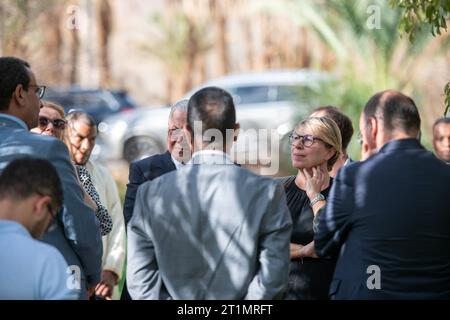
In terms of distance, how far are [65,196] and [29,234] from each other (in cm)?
92

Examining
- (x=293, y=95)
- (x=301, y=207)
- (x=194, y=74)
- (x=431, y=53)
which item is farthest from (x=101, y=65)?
(x=301, y=207)

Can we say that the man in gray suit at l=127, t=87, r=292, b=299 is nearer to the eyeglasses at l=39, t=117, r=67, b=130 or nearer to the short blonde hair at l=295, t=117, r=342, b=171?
the short blonde hair at l=295, t=117, r=342, b=171

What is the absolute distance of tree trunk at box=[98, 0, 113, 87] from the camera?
3759cm

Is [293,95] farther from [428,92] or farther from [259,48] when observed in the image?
[259,48]

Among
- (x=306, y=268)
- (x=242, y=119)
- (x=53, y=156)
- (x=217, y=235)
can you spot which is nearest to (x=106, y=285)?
(x=306, y=268)

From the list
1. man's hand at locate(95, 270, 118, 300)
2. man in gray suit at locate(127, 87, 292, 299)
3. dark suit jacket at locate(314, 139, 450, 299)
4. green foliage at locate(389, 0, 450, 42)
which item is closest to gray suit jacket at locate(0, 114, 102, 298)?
man in gray suit at locate(127, 87, 292, 299)

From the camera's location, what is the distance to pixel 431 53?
19672 millimetres

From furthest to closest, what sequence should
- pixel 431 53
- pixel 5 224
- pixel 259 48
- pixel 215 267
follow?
pixel 259 48 < pixel 431 53 < pixel 215 267 < pixel 5 224

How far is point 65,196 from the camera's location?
5324 millimetres

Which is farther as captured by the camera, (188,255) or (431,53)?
(431,53)

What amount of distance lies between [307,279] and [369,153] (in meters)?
0.94

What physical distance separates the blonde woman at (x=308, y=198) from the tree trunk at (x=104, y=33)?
31.8 m

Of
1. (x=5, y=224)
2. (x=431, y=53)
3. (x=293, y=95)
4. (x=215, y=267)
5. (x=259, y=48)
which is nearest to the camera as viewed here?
(x=5, y=224)

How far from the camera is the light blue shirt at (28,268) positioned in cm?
428
